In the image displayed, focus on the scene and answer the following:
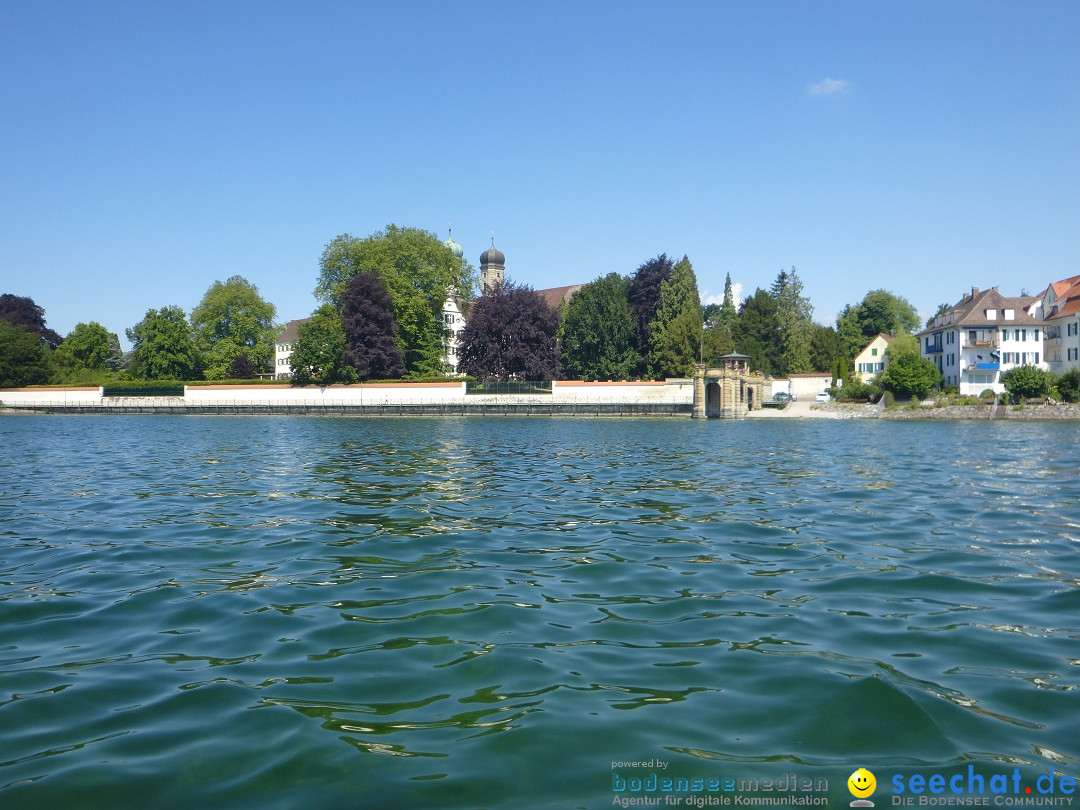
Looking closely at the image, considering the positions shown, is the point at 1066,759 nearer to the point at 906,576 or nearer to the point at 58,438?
the point at 906,576

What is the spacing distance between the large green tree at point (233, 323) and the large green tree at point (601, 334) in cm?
3532

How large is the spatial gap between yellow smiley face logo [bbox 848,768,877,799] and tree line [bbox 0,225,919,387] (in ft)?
219

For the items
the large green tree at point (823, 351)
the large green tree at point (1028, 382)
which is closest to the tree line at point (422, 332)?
the large green tree at point (823, 351)

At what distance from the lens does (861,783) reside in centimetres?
362

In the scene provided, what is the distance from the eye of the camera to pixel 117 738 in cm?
407

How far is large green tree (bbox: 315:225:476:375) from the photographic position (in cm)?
7550

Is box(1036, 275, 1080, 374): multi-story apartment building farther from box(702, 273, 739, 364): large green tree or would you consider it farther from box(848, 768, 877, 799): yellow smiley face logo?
box(848, 768, 877, 799): yellow smiley face logo

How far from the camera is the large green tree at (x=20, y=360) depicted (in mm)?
74438

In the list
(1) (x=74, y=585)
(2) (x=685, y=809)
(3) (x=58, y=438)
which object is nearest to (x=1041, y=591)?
(2) (x=685, y=809)

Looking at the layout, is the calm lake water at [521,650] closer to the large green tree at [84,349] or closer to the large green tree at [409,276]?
the large green tree at [409,276]

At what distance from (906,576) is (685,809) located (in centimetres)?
521

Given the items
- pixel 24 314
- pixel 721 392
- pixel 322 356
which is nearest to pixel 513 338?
pixel 322 356

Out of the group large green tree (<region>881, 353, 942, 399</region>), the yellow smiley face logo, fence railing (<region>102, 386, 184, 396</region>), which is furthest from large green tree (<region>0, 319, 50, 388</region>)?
the yellow smiley face logo

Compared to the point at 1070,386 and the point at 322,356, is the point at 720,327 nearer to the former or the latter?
the point at 1070,386
